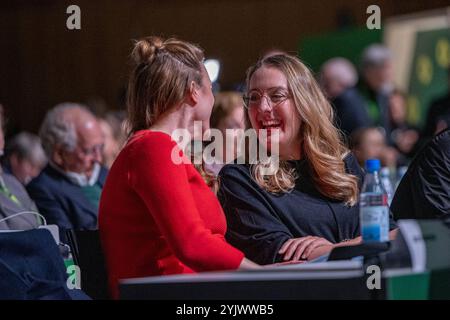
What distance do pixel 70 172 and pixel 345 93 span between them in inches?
149

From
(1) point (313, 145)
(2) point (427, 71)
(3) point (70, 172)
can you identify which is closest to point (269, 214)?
(1) point (313, 145)

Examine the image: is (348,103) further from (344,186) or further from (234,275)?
(234,275)

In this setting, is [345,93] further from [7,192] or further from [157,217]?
[157,217]

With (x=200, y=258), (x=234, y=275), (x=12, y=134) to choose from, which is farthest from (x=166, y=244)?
(x=12, y=134)

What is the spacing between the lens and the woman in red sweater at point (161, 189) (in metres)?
3.22

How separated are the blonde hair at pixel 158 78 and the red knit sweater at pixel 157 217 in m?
0.14

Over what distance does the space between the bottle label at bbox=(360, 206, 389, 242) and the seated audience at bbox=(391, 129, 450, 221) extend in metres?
0.77

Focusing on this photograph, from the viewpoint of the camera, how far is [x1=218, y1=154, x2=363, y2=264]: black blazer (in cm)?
389

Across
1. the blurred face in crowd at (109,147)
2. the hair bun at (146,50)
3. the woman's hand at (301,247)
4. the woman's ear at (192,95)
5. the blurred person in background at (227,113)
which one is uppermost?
the hair bun at (146,50)

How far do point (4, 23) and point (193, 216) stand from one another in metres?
9.36

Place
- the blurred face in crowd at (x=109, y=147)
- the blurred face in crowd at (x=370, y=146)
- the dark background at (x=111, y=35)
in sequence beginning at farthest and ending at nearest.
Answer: the dark background at (x=111, y=35) → the blurred face in crowd at (x=370, y=146) → the blurred face in crowd at (x=109, y=147)

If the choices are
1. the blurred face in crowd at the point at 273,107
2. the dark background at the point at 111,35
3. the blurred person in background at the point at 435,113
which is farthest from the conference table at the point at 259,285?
the dark background at the point at 111,35

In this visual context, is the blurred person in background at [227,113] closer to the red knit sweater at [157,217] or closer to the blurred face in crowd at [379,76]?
the red knit sweater at [157,217]

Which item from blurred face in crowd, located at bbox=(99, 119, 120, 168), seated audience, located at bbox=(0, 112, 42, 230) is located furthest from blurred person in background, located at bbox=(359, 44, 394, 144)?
seated audience, located at bbox=(0, 112, 42, 230)
